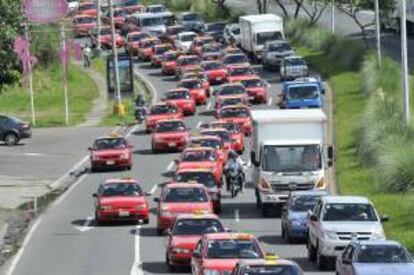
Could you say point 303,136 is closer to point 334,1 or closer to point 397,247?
point 397,247

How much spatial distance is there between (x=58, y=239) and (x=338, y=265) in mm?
14447

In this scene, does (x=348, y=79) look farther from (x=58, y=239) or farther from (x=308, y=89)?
(x=58, y=239)

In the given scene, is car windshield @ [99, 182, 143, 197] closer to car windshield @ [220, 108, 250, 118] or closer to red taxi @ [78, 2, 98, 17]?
car windshield @ [220, 108, 250, 118]

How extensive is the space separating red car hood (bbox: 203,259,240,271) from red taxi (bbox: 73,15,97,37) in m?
85.5

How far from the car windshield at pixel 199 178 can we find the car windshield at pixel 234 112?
20.5m

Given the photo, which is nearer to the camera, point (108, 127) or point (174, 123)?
point (174, 123)

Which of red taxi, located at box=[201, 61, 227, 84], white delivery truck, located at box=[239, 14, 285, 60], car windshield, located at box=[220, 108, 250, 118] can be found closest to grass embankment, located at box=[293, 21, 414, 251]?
white delivery truck, located at box=[239, 14, 285, 60]

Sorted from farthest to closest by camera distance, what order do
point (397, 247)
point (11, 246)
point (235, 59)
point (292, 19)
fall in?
1. point (292, 19)
2. point (235, 59)
3. point (11, 246)
4. point (397, 247)

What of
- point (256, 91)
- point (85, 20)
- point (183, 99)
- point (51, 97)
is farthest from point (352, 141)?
point (85, 20)

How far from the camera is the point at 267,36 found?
3967 inches

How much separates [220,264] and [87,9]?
323ft

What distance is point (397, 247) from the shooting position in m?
32.6

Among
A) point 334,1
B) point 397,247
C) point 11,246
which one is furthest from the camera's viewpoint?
point 334,1

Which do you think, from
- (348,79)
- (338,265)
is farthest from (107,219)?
(348,79)
